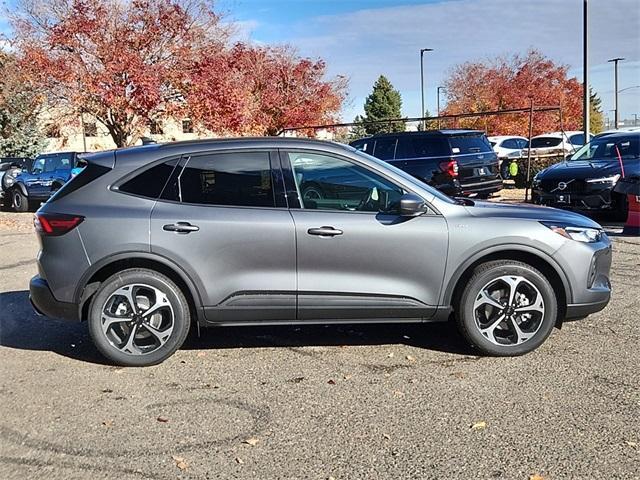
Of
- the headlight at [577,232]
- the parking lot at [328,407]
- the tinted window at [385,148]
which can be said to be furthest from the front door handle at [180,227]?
the tinted window at [385,148]

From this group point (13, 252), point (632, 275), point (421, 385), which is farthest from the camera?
point (13, 252)

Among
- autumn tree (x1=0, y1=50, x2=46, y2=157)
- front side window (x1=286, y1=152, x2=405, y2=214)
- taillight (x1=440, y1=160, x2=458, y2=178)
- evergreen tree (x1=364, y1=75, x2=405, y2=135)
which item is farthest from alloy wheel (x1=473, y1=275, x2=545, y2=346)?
evergreen tree (x1=364, y1=75, x2=405, y2=135)

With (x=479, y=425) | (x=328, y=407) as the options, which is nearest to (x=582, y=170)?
(x=479, y=425)

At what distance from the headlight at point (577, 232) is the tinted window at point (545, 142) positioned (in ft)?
80.0

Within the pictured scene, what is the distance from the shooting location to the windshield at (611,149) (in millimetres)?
12516

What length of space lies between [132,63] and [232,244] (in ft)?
49.6

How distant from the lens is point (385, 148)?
14281 millimetres

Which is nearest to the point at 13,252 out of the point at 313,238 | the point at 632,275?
the point at 313,238

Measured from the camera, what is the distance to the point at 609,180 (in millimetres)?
11570

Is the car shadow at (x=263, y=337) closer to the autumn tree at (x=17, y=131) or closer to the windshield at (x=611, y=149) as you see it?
the windshield at (x=611, y=149)

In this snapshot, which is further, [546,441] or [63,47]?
[63,47]

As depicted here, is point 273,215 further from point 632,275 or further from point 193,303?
point 632,275

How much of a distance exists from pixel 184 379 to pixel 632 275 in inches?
214

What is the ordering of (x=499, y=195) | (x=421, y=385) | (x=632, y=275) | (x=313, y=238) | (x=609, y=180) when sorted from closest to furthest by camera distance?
(x=421, y=385) < (x=313, y=238) < (x=632, y=275) < (x=609, y=180) < (x=499, y=195)
